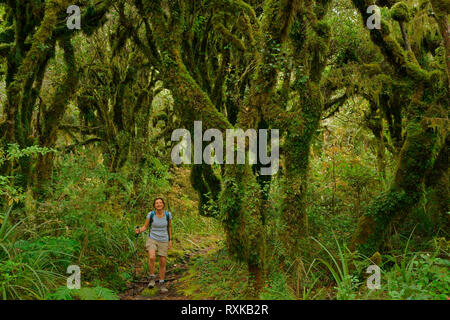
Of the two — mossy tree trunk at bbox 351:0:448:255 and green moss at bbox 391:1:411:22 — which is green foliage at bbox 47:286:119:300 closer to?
mossy tree trunk at bbox 351:0:448:255

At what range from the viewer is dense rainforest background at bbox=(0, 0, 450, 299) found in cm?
535

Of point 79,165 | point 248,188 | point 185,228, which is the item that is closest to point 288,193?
point 248,188

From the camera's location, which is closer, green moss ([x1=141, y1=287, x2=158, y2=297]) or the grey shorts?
green moss ([x1=141, y1=287, x2=158, y2=297])

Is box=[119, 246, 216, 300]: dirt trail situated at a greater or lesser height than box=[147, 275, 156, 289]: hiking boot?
lesser

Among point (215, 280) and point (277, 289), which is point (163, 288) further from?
point (277, 289)

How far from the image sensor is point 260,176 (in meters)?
8.08

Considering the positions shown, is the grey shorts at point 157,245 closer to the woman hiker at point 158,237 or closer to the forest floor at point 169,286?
the woman hiker at point 158,237

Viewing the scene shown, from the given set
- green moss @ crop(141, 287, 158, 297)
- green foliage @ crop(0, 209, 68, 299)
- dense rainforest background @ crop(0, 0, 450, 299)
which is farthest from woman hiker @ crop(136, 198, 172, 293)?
green foliage @ crop(0, 209, 68, 299)

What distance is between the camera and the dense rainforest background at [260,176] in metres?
5.35

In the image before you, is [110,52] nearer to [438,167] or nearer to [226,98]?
[226,98]

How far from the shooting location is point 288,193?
20.4 ft

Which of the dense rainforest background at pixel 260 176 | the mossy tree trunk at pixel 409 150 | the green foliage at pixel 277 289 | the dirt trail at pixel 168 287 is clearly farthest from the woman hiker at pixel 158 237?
the mossy tree trunk at pixel 409 150

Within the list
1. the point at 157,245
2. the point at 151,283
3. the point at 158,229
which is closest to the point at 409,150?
the point at 158,229

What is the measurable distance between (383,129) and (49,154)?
29.2 feet
